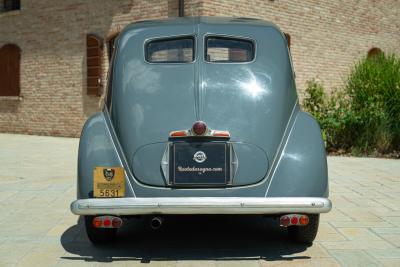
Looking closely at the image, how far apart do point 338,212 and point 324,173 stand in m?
1.95

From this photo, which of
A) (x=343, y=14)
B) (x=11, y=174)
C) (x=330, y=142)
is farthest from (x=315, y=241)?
(x=343, y=14)

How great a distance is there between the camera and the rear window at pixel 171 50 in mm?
4516

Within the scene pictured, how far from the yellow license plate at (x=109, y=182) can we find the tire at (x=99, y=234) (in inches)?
22.6

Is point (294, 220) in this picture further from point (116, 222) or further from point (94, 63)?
point (94, 63)

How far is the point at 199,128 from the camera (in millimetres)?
3871

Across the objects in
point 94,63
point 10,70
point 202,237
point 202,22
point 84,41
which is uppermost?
point 202,22

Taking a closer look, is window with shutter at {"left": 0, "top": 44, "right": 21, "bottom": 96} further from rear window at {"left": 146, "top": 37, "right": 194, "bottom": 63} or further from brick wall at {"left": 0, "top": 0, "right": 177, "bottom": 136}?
rear window at {"left": 146, "top": 37, "right": 194, "bottom": 63}

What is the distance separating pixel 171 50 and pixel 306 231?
183cm

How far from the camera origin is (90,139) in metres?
4.18

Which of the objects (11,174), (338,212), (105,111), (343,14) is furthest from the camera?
(343,14)

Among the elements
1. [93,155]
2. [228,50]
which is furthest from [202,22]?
[93,155]

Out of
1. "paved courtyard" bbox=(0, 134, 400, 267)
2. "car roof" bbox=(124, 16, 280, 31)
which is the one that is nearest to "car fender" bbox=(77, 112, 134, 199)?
"paved courtyard" bbox=(0, 134, 400, 267)

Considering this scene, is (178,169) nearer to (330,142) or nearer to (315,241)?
(315,241)

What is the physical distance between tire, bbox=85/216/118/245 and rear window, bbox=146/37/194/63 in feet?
4.63
